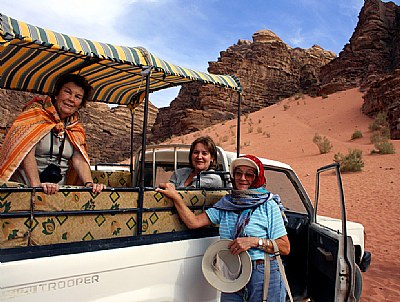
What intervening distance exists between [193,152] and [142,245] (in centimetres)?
148

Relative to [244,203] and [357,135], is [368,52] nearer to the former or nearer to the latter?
[357,135]

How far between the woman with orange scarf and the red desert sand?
4344mm

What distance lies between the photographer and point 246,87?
6431 cm

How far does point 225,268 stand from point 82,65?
2.64 metres

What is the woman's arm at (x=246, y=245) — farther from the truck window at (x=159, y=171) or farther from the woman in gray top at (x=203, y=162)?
the truck window at (x=159, y=171)

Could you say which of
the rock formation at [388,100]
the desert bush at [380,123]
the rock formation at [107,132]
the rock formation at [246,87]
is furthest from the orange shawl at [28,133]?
the rock formation at [246,87]

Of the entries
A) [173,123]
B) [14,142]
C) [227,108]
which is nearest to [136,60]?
[14,142]

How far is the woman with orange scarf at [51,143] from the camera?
8.29 feet

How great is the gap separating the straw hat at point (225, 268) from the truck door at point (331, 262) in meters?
0.82

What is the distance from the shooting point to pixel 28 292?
175cm

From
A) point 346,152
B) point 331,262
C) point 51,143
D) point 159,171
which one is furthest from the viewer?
point 346,152

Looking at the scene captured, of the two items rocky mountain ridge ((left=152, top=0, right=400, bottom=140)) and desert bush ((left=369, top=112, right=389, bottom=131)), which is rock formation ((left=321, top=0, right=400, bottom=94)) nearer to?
rocky mountain ridge ((left=152, top=0, right=400, bottom=140))

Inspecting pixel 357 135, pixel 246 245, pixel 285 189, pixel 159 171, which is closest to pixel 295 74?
pixel 357 135

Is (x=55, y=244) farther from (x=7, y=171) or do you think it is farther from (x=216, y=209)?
(x=216, y=209)
